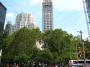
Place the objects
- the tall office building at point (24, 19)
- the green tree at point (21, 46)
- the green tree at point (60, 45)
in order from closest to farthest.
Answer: the green tree at point (21, 46)
the green tree at point (60, 45)
the tall office building at point (24, 19)

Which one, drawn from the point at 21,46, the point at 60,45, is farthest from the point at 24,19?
the point at 21,46

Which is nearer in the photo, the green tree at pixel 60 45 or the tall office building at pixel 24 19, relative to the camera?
the green tree at pixel 60 45

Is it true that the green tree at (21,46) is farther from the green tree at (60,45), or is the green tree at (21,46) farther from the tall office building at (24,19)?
the tall office building at (24,19)

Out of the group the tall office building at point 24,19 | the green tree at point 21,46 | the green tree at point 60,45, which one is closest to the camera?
the green tree at point 21,46

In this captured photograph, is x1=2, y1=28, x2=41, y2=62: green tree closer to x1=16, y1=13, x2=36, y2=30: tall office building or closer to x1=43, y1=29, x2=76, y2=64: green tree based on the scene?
x1=43, y1=29, x2=76, y2=64: green tree

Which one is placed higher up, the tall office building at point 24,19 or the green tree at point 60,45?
the tall office building at point 24,19

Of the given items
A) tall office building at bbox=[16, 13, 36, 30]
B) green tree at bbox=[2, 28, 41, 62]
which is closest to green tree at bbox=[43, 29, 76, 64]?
green tree at bbox=[2, 28, 41, 62]

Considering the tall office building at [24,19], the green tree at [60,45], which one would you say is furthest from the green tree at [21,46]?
the tall office building at [24,19]

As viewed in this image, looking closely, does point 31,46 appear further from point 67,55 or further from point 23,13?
point 23,13

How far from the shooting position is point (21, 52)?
67.0 m

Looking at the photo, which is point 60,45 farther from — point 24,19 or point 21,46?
point 24,19

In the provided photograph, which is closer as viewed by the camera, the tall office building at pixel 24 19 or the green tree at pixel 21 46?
the green tree at pixel 21 46

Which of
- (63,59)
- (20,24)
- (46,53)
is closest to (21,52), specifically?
(46,53)

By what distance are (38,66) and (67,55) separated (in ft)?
47.7
